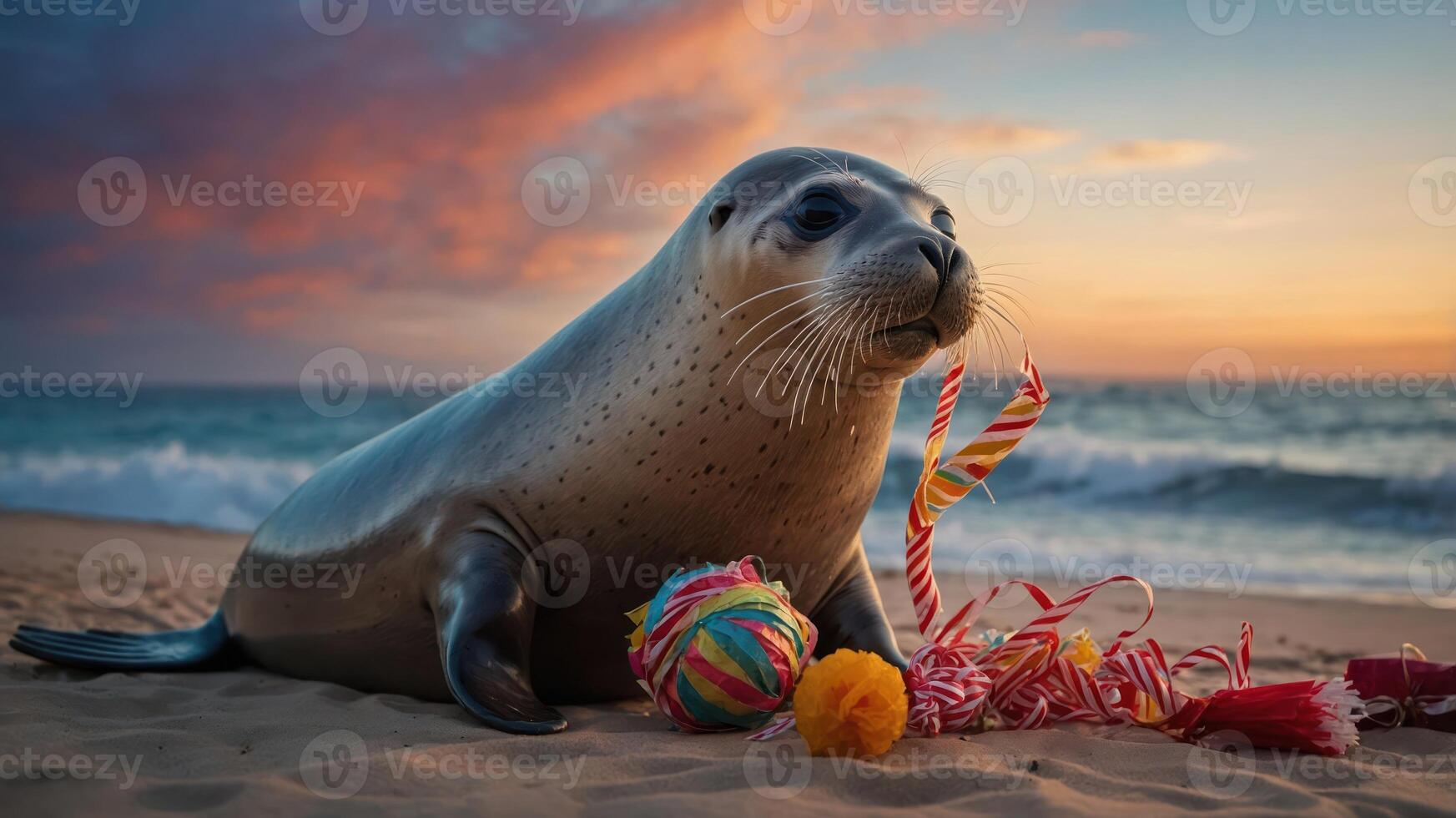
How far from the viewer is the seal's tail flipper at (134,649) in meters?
4.12

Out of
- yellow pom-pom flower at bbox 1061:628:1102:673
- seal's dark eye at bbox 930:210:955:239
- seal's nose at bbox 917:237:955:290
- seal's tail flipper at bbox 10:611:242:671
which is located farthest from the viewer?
seal's tail flipper at bbox 10:611:242:671

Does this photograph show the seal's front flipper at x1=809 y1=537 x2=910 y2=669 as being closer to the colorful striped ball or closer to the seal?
the seal

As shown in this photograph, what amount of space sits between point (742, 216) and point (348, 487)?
182 cm

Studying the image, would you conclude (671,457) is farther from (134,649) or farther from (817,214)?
(134,649)

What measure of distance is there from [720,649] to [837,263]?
105cm

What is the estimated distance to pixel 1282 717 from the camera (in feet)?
9.31

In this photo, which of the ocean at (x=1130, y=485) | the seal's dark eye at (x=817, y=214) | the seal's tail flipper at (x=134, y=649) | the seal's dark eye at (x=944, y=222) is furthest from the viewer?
the ocean at (x=1130, y=485)

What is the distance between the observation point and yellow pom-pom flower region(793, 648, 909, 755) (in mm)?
2543

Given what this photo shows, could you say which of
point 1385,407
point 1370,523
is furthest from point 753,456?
point 1385,407

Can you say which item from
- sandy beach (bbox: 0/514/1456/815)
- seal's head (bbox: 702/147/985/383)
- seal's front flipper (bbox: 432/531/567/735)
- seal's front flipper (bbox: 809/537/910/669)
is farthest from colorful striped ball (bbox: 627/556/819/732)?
seal's front flipper (bbox: 809/537/910/669)

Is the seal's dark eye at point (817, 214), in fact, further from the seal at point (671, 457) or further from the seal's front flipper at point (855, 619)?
the seal's front flipper at point (855, 619)

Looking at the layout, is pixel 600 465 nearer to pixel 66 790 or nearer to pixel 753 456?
pixel 753 456

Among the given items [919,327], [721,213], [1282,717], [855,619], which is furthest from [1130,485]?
[919,327]

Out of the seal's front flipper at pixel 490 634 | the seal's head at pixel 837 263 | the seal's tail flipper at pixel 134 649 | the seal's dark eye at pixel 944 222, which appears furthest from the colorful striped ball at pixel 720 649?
the seal's tail flipper at pixel 134 649
